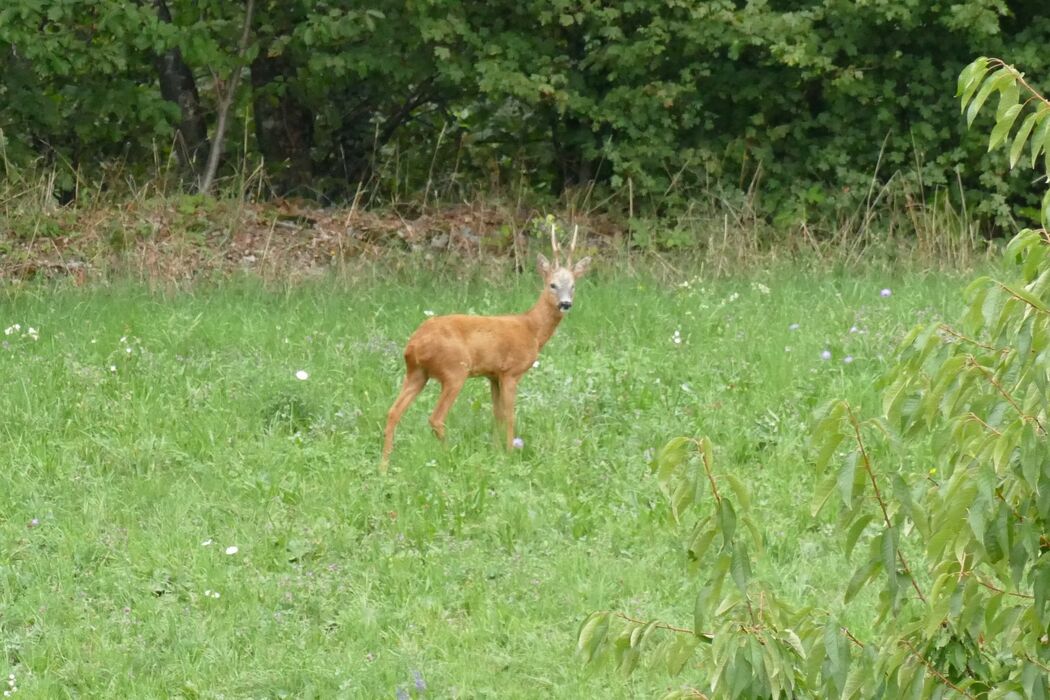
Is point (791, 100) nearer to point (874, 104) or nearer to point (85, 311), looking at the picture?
point (874, 104)

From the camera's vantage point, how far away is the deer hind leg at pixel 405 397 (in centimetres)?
728

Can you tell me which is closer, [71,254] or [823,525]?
[823,525]

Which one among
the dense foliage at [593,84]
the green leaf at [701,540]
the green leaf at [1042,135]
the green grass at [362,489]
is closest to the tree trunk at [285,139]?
the dense foliage at [593,84]

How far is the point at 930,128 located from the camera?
A: 13883 mm

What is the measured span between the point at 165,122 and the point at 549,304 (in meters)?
7.31

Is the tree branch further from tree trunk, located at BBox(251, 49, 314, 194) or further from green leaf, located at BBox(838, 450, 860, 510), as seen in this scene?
green leaf, located at BBox(838, 450, 860, 510)

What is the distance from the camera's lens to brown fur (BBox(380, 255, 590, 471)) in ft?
23.8

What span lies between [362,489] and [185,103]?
30.1 ft

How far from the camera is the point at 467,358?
7285mm

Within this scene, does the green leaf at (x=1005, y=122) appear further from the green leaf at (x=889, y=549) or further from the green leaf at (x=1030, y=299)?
the green leaf at (x=889, y=549)

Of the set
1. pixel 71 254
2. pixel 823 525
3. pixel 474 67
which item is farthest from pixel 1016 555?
pixel 474 67

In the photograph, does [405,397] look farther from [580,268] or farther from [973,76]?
[973,76]

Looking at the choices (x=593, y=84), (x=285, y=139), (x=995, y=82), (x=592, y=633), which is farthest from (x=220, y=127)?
(x=995, y=82)

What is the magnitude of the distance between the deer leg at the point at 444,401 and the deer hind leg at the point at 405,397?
126 millimetres
